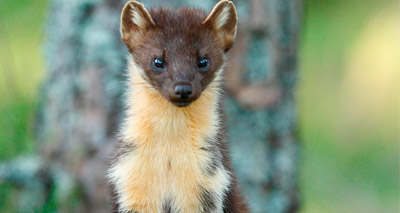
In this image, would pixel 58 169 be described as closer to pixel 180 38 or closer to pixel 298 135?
pixel 298 135

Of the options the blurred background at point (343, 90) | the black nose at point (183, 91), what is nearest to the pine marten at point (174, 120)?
the black nose at point (183, 91)

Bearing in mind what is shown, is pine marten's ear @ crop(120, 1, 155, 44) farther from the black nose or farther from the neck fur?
the black nose

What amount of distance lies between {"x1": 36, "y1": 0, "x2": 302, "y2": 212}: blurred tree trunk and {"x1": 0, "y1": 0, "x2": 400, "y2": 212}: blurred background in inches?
66.7

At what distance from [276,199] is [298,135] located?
65 centimetres

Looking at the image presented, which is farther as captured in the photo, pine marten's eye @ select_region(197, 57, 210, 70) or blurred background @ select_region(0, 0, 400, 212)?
blurred background @ select_region(0, 0, 400, 212)

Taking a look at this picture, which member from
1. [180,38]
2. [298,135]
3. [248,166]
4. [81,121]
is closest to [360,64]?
[298,135]

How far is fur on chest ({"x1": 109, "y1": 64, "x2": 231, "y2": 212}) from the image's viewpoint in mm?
3533

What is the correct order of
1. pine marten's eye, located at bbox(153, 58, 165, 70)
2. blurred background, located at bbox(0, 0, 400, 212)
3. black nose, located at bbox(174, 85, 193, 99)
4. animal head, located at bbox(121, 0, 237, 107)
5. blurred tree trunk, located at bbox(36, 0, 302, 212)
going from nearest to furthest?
black nose, located at bbox(174, 85, 193, 99) → animal head, located at bbox(121, 0, 237, 107) → pine marten's eye, located at bbox(153, 58, 165, 70) → blurred tree trunk, located at bbox(36, 0, 302, 212) → blurred background, located at bbox(0, 0, 400, 212)

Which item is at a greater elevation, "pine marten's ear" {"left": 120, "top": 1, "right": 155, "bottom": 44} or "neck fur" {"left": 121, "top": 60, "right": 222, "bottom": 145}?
"pine marten's ear" {"left": 120, "top": 1, "right": 155, "bottom": 44}

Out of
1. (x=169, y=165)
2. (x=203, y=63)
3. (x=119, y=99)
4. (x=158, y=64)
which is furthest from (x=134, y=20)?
(x=119, y=99)

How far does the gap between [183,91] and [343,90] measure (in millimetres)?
5650

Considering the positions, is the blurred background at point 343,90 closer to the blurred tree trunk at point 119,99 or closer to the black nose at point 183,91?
the blurred tree trunk at point 119,99

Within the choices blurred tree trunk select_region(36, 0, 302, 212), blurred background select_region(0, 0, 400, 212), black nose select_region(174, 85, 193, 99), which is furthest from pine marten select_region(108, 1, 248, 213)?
blurred background select_region(0, 0, 400, 212)

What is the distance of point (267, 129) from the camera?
606cm
